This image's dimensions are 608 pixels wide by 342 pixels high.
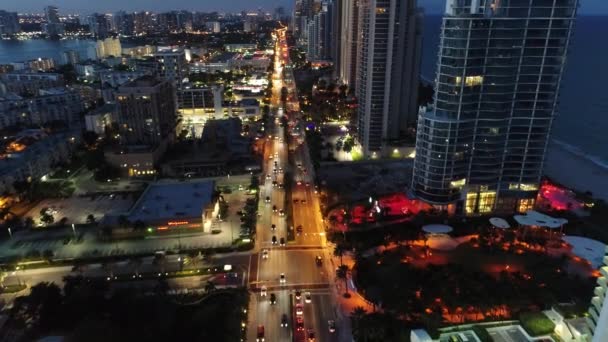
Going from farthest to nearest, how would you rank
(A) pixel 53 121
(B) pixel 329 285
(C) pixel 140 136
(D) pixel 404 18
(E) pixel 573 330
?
1. (A) pixel 53 121
2. (C) pixel 140 136
3. (D) pixel 404 18
4. (B) pixel 329 285
5. (E) pixel 573 330

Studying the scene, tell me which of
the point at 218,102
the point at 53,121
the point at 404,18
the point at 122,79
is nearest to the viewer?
the point at 404,18

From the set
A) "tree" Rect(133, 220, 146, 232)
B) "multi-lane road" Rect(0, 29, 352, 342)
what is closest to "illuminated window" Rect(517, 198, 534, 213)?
"multi-lane road" Rect(0, 29, 352, 342)

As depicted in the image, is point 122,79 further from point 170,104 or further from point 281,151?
point 281,151

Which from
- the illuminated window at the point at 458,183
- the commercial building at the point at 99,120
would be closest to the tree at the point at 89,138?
the commercial building at the point at 99,120

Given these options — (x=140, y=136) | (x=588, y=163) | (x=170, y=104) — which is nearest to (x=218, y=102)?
(x=170, y=104)

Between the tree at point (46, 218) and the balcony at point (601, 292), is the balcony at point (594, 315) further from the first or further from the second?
the tree at point (46, 218)

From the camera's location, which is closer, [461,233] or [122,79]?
[461,233]
